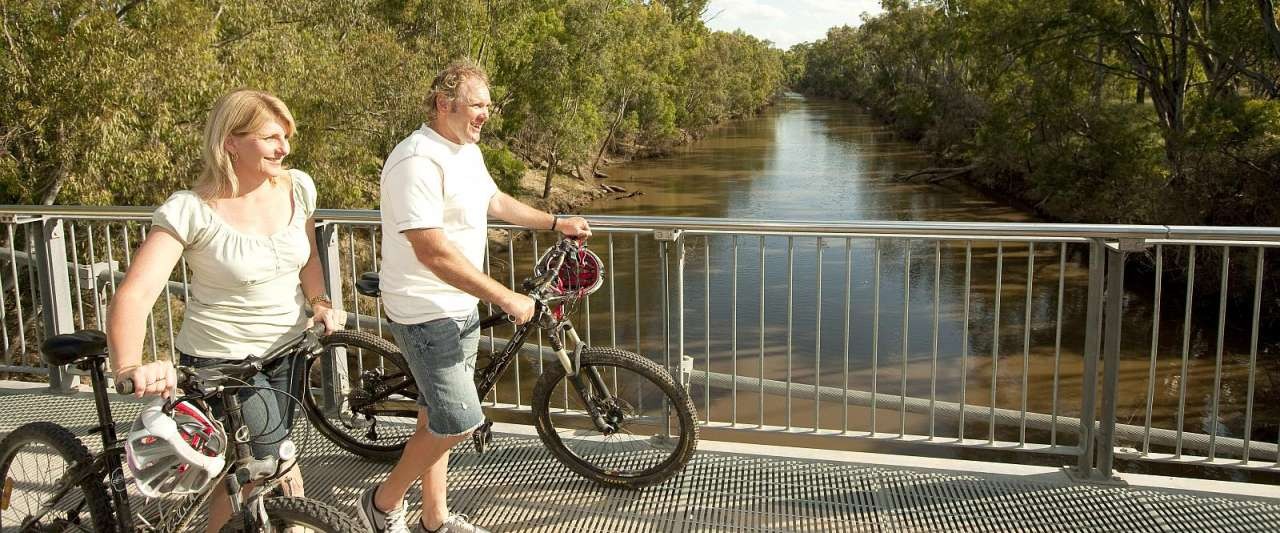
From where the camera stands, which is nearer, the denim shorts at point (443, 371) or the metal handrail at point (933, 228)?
the denim shorts at point (443, 371)

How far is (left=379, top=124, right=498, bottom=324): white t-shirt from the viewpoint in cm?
269

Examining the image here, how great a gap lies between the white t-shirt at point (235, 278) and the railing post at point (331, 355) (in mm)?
1739

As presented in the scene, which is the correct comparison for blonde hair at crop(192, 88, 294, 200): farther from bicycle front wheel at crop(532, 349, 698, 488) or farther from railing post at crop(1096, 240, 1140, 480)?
railing post at crop(1096, 240, 1140, 480)

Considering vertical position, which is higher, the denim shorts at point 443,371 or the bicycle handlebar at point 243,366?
the bicycle handlebar at point 243,366

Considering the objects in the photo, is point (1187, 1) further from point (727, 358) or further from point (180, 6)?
point (180, 6)

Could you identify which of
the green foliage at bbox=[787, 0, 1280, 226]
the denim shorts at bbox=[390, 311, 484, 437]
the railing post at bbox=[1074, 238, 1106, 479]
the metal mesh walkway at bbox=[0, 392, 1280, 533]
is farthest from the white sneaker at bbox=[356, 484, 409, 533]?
the green foliage at bbox=[787, 0, 1280, 226]

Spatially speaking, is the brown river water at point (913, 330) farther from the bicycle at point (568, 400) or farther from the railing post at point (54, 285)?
the railing post at point (54, 285)

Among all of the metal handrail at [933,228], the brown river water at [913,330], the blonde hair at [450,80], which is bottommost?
the brown river water at [913,330]

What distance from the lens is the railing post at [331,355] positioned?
442 cm

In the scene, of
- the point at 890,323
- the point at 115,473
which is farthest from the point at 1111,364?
the point at 890,323

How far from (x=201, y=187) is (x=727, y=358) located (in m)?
15.9

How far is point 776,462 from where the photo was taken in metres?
4.09

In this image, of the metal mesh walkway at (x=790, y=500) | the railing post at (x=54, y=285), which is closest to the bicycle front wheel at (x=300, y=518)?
the metal mesh walkway at (x=790, y=500)

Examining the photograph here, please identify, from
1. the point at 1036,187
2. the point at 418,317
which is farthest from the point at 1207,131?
the point at 418,317
